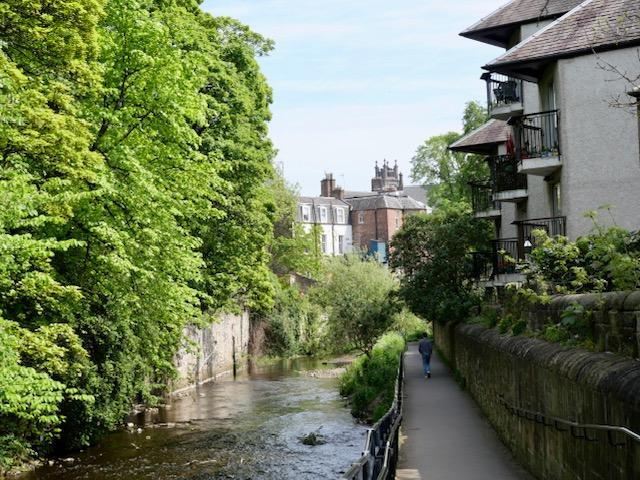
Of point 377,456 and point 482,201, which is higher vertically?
point 482,201

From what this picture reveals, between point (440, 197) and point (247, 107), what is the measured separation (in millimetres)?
30067

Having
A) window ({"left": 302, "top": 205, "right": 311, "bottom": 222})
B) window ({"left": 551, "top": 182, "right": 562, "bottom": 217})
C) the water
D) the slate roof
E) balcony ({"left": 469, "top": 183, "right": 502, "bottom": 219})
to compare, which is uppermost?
the slate roof

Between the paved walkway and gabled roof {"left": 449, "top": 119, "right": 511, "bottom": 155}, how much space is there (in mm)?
12750

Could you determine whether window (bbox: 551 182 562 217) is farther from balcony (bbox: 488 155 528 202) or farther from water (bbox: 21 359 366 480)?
water (bbox: 21 359 366 480)

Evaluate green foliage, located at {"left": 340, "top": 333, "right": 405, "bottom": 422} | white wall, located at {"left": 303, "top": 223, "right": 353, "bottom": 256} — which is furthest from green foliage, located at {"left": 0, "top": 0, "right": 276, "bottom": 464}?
white wall, located at {"left": 303, "top": 223, "right": 353, "bottom": 256}

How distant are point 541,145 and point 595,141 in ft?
5.96

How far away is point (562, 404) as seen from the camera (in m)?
10.2

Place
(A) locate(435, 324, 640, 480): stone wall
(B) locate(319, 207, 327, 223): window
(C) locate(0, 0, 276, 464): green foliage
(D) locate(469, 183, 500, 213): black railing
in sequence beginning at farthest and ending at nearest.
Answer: (B) locate(319, 207, 327, 223): window
(D) locate(469, 183, 500, 213): black railing
(C) locate(0, 0, 276, 464): green foliage
(A) locate(435, 324, 640, 480): stone wall

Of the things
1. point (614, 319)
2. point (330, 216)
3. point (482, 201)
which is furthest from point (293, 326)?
point (614, 319)

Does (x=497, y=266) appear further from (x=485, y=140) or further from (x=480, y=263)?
(x=485, y=140)

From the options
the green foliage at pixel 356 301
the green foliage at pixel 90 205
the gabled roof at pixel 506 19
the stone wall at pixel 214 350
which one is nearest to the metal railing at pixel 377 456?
the green foliage at pixel 90 205

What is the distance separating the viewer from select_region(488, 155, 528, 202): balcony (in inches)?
1137

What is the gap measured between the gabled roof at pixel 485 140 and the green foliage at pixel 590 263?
1894cm

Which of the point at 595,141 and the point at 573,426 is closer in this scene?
the point at 573,426
